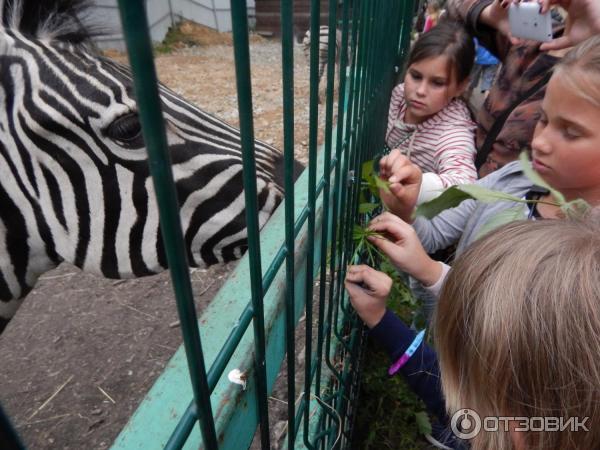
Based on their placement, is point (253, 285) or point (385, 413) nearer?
point (253, 285)

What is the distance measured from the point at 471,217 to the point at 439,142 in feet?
2.20

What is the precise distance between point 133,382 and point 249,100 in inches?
78.5

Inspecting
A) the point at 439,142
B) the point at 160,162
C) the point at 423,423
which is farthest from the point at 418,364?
the point at 439,142

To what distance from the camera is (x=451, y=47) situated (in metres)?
1.94

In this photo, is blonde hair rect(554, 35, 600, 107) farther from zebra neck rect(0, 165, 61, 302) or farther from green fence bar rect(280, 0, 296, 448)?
zebra neck rect(0, 165, 61, 302)

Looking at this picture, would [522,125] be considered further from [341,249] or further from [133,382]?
[133,382]

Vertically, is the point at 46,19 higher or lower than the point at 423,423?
higher

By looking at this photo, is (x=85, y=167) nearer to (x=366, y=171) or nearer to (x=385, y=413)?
(x=366, y=171)

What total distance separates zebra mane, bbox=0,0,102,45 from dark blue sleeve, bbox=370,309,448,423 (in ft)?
3.91

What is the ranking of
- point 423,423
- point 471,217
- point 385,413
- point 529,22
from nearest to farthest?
point 471,217 → point 529,22 → point 423,423 → point 385,413

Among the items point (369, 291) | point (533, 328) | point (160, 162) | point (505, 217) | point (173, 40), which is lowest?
point (173, 40)

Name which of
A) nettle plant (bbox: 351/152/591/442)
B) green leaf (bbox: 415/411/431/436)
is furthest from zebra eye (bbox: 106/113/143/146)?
green leaf (bbox: 415/411/431/436)

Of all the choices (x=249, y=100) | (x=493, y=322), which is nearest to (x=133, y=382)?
(x=493, y=322)

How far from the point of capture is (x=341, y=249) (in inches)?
45.2
